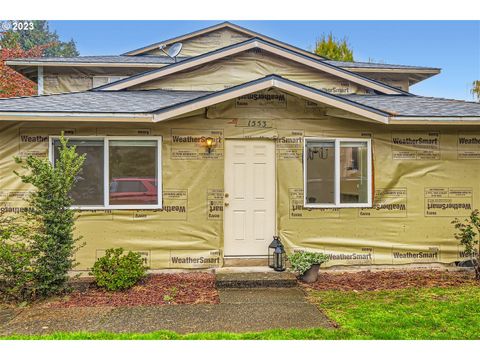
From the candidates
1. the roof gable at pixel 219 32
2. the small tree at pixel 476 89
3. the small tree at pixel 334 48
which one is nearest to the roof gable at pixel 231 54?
the roof gable at pixel 219 32

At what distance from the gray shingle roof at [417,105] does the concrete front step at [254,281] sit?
346 cm

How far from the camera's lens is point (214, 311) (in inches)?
217

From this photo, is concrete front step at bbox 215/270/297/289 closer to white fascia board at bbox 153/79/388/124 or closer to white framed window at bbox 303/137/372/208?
white framed window at bbox 303/137/372/208

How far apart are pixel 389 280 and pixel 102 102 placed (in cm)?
603

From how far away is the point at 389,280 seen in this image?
7242 millimetres

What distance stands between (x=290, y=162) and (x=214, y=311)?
131 inches

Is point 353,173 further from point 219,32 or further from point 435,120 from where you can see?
point 219,32

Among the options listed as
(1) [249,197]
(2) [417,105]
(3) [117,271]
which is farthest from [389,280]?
(3) [117,271]

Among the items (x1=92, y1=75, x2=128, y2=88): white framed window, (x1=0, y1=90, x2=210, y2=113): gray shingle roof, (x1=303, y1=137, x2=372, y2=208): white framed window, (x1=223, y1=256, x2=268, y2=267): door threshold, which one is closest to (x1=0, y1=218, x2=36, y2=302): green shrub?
(x1=0, y1=90, x2=210, y2=113): gray shingle roof

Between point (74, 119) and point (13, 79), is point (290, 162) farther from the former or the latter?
point (13, 79)

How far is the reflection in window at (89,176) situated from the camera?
293 inches

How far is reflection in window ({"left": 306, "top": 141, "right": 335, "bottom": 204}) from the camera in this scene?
7863mm

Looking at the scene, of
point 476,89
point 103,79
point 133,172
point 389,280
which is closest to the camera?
point 389,280
